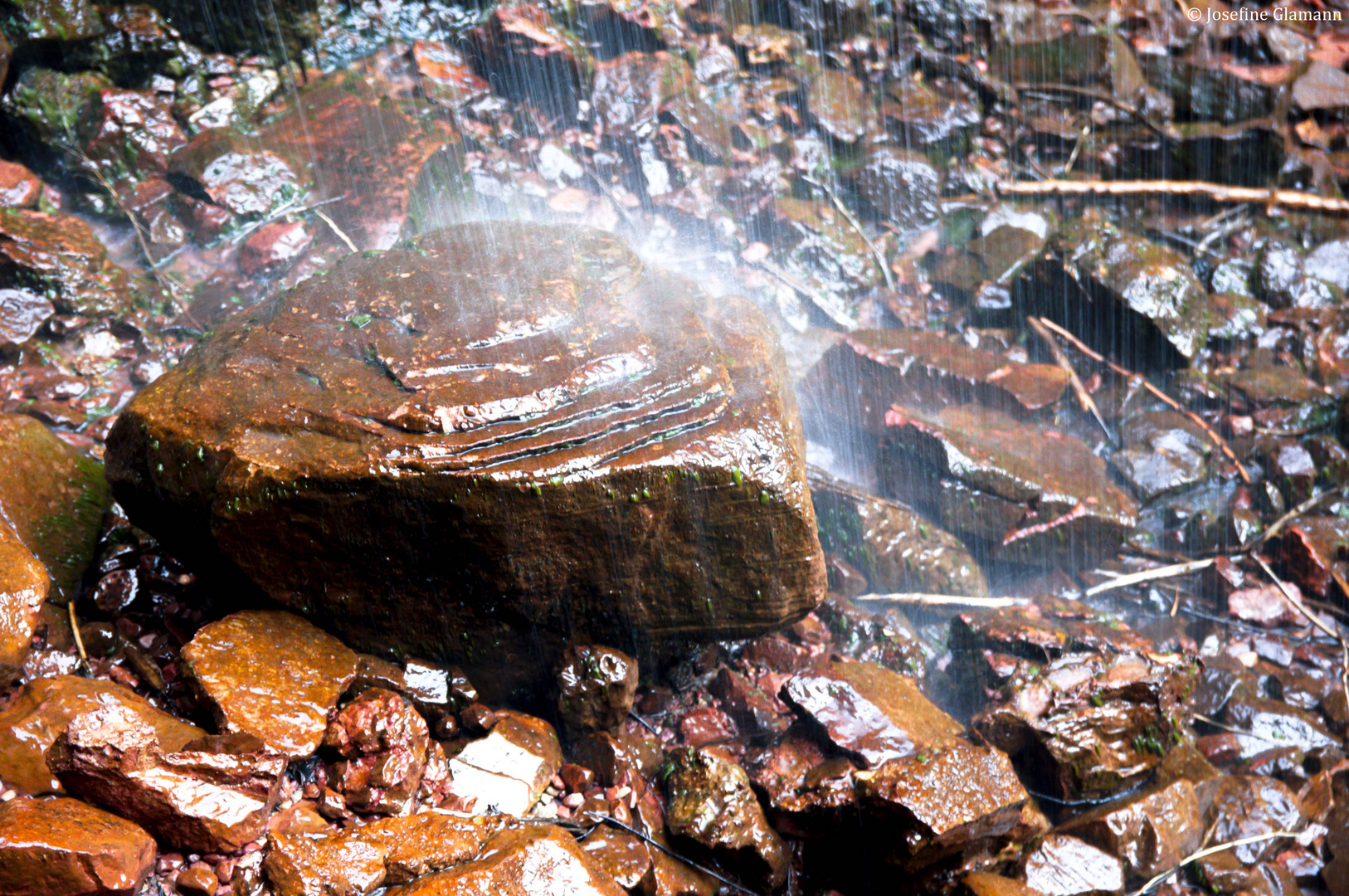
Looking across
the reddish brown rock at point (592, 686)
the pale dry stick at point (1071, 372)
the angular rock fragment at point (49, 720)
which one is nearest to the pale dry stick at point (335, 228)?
the angular rock fragment at point (49, 720)

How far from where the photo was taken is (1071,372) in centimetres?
773

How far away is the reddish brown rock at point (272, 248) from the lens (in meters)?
6.63

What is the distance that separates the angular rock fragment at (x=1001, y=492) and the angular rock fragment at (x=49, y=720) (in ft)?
15.9

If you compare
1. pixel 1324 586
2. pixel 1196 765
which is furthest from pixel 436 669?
pixel 1324 586

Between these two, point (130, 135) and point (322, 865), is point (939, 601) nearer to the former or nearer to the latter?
point (322, 865)

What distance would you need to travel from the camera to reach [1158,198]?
9.65 metres

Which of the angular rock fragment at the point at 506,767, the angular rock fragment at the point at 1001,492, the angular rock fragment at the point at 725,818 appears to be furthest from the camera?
the angular rock fragment at the point at 1001,492

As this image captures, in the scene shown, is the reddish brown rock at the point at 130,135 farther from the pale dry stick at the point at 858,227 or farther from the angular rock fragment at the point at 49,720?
the pale dry stick at the point at 858,227

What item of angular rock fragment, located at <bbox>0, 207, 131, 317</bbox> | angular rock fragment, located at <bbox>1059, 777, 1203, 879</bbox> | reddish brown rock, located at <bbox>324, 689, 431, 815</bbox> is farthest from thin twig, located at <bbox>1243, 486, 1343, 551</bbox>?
angular rock fragment, located at <bbox>0, 207, 131, 317</bbox>

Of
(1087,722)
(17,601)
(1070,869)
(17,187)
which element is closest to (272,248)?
(17,187)

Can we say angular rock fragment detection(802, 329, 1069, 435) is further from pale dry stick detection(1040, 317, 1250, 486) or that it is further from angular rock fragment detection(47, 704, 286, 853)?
angular rock fragment detection(47, 704, 286, 853)

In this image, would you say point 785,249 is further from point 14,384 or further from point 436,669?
point 14,384

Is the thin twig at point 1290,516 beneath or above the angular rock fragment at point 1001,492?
beneath

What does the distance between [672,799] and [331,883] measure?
61.7 inches
